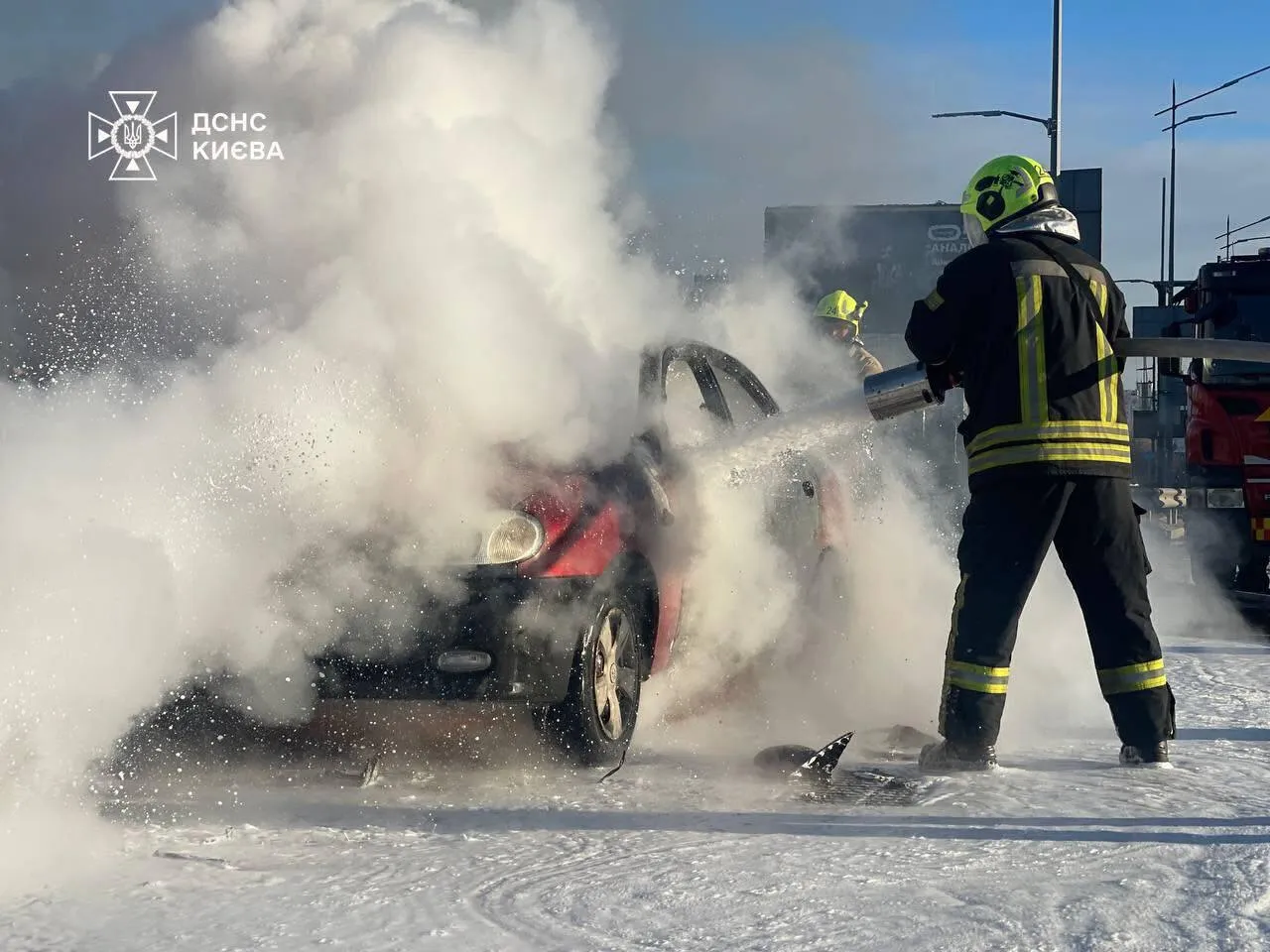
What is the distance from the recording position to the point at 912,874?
3631 millimetres

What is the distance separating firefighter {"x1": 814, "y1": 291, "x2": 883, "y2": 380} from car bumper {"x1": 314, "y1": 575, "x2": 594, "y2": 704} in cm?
512

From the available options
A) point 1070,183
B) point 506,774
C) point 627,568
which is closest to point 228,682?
point 506,774

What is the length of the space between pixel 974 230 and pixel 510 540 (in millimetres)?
2052

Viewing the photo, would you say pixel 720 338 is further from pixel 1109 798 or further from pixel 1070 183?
pixel 1070 183

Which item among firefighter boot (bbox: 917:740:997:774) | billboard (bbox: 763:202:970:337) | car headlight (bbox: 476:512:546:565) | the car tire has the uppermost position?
billboard (bbox: 763:202:970:337)

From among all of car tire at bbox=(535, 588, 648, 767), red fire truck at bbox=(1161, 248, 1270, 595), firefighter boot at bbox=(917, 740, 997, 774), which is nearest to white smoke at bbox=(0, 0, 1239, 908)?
car tire at bbox=(535, 588, 648, 767)

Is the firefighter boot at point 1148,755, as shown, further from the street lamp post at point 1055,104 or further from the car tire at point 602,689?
the street lamp post at point 1055,104

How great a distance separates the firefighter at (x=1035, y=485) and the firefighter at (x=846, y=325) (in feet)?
13.9

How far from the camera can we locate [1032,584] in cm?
485

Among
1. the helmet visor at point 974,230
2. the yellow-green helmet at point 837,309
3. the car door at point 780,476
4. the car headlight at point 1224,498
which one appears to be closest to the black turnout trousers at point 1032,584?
the helmet visor at point 974,230

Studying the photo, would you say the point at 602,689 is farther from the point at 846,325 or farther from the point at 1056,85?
the point at 1056,85

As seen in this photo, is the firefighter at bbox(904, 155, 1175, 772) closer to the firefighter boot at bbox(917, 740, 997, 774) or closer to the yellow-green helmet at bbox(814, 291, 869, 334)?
the firefighter boot at bbox(917, 740, 997, 774)

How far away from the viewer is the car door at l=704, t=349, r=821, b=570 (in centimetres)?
612

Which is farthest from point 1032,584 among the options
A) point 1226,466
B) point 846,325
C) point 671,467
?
point 1226,466
